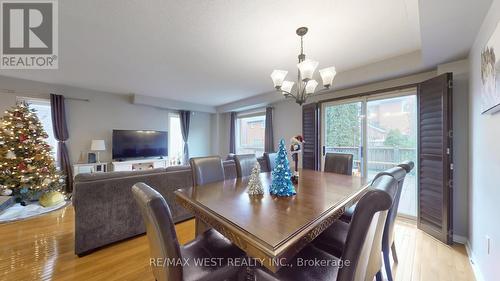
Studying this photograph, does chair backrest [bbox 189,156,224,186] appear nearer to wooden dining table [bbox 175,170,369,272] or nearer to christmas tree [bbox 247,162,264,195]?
wooden dining table [bbox 175,170,369,272]

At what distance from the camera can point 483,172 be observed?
67.8 inches

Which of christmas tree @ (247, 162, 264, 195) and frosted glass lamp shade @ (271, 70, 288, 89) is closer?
christmas tree @ (247, 162, 264, 195)

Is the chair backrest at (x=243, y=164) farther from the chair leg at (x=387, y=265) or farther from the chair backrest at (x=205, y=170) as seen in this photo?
the chair leg at (x=387, y=265)

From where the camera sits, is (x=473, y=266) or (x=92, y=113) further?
(x=92, y=113)

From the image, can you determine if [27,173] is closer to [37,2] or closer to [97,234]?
[97,234]

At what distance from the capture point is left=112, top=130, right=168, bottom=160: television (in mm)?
4891

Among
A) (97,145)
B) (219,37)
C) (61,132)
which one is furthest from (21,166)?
(219,37)

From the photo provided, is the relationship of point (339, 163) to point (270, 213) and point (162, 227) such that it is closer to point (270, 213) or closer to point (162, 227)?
point (270, 213)

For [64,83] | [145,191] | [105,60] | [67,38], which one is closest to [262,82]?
[105,60]

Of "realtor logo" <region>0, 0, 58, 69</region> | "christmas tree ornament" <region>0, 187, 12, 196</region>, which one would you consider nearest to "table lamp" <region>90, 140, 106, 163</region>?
"christmas tree ornament" <region>0, 187, 12, 196</region>

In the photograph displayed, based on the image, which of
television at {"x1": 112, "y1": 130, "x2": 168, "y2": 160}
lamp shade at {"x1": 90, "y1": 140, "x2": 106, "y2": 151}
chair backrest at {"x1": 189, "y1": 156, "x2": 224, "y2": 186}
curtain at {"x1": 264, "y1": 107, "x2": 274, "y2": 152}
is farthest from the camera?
curtain at {"x1": 264, "y1": 107, "x2": 274, "y2": 152}

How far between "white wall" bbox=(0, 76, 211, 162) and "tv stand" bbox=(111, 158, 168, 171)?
1.49 feet

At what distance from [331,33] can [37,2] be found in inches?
114

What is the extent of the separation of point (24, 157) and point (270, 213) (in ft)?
15.1
